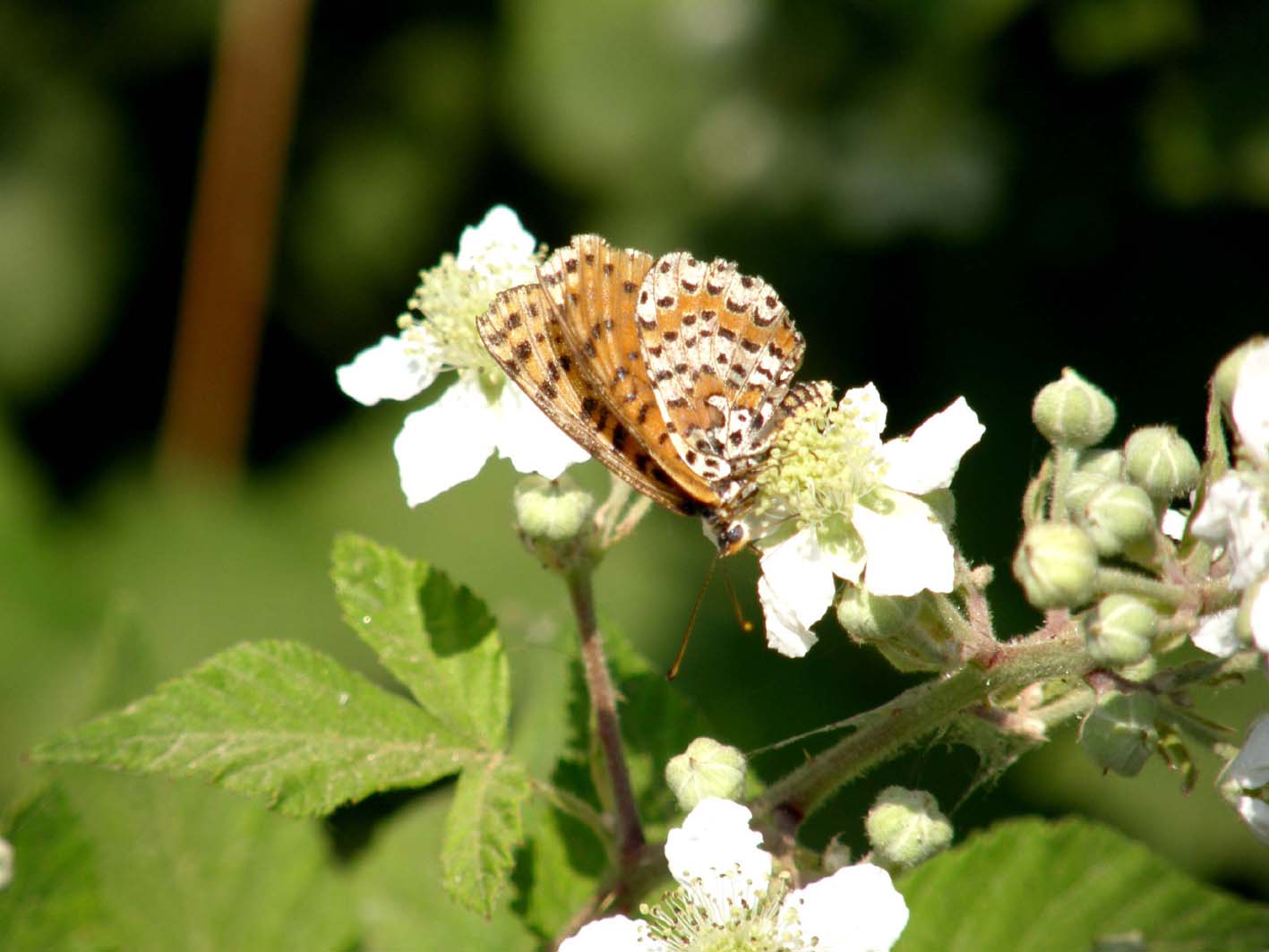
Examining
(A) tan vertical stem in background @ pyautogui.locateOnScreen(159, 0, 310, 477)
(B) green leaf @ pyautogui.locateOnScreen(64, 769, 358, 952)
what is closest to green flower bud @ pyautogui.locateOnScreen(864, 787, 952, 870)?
(B) green leaf @ pyautogui.locateOnScreen(64, 769, 358, 952)

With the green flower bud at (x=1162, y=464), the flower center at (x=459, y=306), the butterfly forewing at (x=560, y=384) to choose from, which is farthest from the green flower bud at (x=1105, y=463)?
the flower center at (x=459, y=306)

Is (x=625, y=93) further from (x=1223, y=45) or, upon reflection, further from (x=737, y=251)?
(x=1223, y=45)

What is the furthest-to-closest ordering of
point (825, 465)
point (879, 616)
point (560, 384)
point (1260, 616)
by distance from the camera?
1. point (560, 384)
2. point (825, 465)
3. point (879, 616)
4. point (1260, 616)

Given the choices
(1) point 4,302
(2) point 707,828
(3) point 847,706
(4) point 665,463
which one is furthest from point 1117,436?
(1) point 4,302

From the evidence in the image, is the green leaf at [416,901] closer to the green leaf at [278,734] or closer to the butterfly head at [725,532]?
the green leaf at [278,734]

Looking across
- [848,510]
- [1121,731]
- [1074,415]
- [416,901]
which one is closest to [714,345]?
[848,510]

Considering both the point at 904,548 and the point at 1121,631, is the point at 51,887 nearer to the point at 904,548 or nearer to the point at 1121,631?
the point at 904,548
